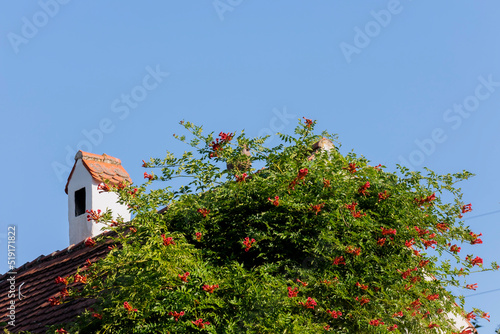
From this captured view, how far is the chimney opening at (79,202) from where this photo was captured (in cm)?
1191

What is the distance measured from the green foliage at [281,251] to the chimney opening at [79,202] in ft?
14.5

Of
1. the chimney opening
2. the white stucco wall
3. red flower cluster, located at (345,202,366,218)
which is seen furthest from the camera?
the chimney opening

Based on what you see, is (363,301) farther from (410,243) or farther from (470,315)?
(470,315)

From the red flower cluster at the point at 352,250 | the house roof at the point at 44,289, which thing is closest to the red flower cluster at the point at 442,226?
the red flower cluster at the point at 352,250

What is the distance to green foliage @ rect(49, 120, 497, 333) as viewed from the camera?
21.2 feet

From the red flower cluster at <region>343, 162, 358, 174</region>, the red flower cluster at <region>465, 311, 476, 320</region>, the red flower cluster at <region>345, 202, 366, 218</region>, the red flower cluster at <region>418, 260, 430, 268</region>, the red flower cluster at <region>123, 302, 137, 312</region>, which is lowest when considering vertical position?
the red flower cluster at <region>465, 311, 476, 320</region>

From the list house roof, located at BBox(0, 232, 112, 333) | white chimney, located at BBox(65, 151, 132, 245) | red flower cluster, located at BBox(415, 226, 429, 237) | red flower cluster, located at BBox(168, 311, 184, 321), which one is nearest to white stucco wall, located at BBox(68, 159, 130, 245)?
white chimney, located at BBox(65, 151, 132, 245)

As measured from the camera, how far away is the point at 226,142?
25.7ft

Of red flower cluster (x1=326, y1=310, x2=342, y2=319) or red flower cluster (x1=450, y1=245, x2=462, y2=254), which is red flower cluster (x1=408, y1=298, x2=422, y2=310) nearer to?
red flower cluster (x1=326, y1=310, x2=342, y2=319)

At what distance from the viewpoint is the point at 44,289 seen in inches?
386

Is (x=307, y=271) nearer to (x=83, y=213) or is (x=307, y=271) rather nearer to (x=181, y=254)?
(x=181, y=254)

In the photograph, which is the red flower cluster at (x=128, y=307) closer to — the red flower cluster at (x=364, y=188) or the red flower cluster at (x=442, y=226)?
the red flower cluster at (x=364, y=188)

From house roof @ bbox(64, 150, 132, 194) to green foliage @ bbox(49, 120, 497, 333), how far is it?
4.21 m

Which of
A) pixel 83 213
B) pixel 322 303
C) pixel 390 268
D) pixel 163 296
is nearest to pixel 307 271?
pixel 322 303
